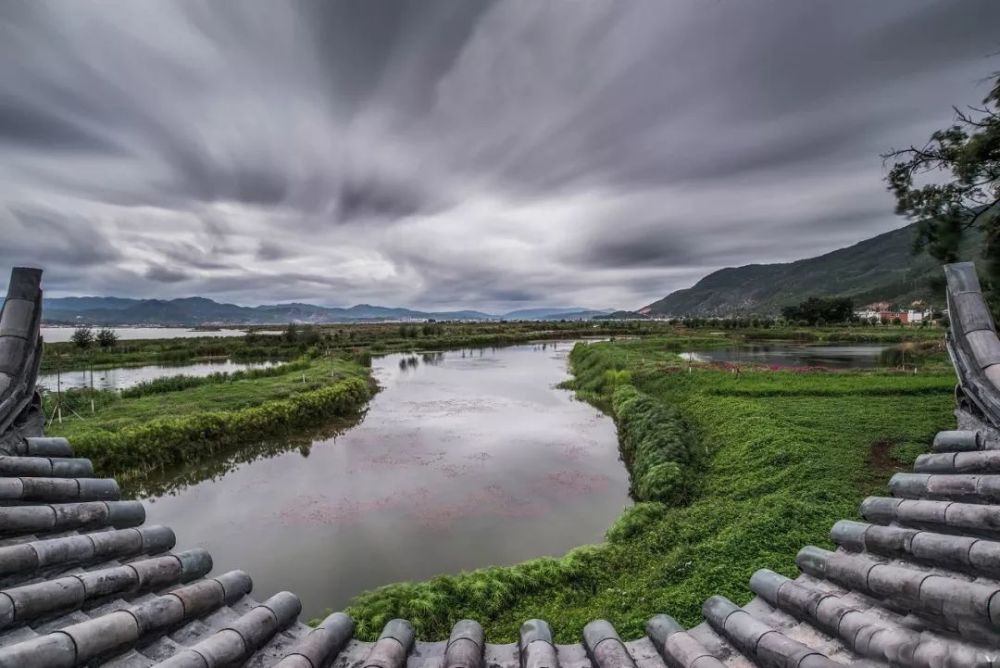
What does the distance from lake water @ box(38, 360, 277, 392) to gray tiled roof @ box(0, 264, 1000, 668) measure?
99.4 feet

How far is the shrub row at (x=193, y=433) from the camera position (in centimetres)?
1466

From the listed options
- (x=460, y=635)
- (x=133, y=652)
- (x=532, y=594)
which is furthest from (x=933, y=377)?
(x=133, y=652)

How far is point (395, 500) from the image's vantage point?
13414mm

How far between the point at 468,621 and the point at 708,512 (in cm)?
756

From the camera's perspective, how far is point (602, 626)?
3.73 m

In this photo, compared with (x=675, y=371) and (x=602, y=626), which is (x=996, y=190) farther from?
(x=675, y=371)

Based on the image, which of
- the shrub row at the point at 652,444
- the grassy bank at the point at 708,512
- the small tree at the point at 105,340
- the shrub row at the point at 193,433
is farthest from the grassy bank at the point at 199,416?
the small tree at the point at 105,340

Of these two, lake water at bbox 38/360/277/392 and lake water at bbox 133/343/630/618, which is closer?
lake water at bbox 133/343/630/618

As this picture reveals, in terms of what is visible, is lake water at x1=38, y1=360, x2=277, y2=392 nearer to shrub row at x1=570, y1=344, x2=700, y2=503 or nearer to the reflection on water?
the reflection on water

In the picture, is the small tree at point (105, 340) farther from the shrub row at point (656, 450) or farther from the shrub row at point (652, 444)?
the shrub row at point (656, 450)

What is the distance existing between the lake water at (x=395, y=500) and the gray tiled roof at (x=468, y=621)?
5513 mm

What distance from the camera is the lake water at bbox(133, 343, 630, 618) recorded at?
10.1 m

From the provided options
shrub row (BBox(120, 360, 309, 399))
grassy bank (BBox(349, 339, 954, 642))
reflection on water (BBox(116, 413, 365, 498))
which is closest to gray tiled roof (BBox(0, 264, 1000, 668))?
grassy bank (BBox(349, 339, 954, 642))

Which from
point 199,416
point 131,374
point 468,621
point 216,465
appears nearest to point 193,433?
point 199,416
